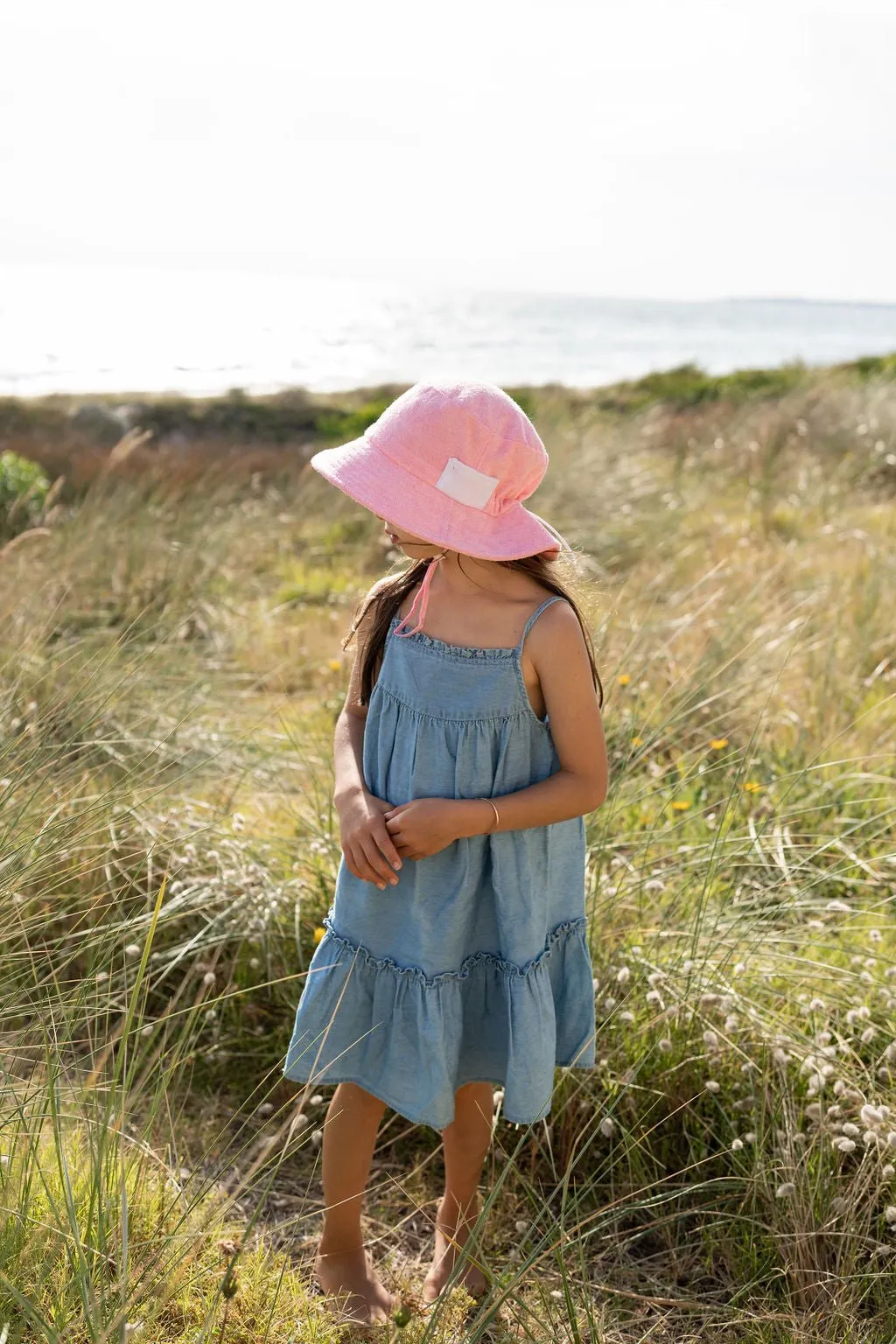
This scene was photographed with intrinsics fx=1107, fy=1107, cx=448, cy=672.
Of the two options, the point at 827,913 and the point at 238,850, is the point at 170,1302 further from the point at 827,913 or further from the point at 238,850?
the point at 827,913

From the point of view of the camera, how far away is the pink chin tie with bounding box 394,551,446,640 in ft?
5.80

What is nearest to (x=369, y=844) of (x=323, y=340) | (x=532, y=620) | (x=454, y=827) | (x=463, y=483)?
(x=454, y=827)

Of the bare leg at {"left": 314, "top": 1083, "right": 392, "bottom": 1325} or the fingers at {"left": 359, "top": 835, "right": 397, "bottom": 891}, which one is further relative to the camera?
the bare leg at {"left": 314, "top": 1083, "right": 392, "bottom": 1325}

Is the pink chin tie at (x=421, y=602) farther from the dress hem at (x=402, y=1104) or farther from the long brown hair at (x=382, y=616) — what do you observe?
the dress hem at (x=402, y=1104)

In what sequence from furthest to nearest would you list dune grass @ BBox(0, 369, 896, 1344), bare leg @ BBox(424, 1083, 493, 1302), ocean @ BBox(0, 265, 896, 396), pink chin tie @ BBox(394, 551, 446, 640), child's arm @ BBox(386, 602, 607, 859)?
ocean @ BBox(0, 265, 896, 396)
bare leg @ BBox(424, 1083, 493, 1302)
pink chin tie @ BBox(394, 551, 446, 640)
child's arm @ BBox(386, 602, 607, 859)
dune grass @ BBox(0, 369, 896, 1344)

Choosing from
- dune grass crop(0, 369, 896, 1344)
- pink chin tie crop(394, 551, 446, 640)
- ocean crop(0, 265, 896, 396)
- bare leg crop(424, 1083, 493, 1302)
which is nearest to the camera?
dune grass crop(0, 369, 896, 1344)

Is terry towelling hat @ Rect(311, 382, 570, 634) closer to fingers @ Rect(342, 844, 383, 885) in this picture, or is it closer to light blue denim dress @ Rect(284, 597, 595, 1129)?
light blue denim dress @ Rect(284, 597, 595, 1129)

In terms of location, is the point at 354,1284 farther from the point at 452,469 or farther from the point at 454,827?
the point at 452,469

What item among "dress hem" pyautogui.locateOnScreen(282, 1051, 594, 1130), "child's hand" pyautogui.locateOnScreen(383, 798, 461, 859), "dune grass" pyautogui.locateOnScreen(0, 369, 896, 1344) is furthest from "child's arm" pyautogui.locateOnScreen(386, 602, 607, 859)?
"dress hem" pyautogui.locateOnScreen(282, 1051, 594, 1130)

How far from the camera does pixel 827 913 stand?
99.3 inches

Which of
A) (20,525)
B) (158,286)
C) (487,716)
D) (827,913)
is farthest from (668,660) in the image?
(158,286)

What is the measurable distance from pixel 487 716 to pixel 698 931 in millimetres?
773

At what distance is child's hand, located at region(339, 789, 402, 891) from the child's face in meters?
0.40

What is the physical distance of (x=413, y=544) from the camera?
1694 millimetres
